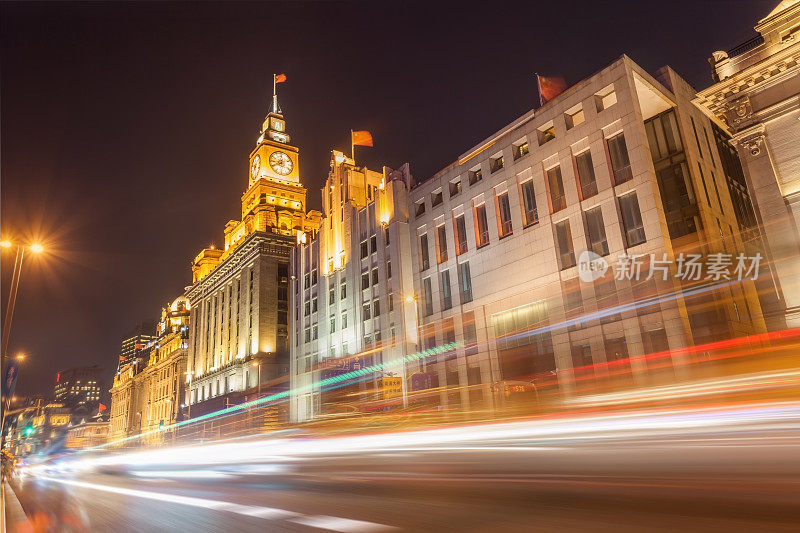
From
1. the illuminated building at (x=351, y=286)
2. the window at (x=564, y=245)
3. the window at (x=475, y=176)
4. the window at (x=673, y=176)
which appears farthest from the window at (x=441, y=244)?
the window at (x=673, y=176)

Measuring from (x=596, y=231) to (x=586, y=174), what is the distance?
3872 millimetres

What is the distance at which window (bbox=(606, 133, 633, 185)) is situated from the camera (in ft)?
92.2

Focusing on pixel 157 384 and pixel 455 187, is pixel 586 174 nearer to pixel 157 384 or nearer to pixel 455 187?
pixel 455 187

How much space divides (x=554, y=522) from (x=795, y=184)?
81.2 ft

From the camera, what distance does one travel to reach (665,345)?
24.5m

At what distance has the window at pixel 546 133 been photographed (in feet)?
108

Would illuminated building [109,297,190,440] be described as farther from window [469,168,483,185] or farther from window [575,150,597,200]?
window [575,150,597,200]

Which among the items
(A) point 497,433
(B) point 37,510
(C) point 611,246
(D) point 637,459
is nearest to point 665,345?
(C) point 611,246

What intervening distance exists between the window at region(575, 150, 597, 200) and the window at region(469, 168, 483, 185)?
7861 millimetres

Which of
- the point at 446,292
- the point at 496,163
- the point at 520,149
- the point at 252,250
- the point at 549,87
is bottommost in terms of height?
the point at 446,292

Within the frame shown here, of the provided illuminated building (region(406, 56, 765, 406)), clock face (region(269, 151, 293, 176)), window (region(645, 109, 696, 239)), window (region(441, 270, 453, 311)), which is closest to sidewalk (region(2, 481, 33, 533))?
illuminated building (region(406, 56, 765, 406))

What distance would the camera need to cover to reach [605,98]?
30359 millimetres

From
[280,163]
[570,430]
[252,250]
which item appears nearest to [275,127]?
[280,163]

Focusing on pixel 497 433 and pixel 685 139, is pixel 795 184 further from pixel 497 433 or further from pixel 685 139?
pixel 497 433
